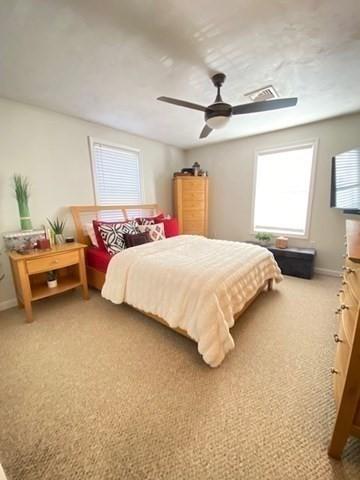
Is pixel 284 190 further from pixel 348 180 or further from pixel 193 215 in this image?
pixel 193 215

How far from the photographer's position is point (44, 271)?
7.82 feet

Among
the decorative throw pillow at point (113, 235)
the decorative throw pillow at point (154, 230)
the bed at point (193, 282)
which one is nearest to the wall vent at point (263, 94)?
the bed at point (193, 282)

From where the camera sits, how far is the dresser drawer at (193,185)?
14.4ft

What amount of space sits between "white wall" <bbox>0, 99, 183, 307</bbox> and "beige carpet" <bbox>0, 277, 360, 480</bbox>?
4.73 ft

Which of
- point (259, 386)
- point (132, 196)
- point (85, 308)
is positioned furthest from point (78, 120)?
point (259, 386)

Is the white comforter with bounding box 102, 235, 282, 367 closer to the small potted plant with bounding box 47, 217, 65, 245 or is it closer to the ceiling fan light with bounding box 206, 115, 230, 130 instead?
the small potted plant with bounding box 47, 217, 65, 245

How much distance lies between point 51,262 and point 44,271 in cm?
13

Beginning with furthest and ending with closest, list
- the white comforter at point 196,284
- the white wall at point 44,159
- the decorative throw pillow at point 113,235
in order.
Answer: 1. the decorative throw pillow at point 113,235
2. the white wall at point 44,159
3. the white comforter at point 196,284

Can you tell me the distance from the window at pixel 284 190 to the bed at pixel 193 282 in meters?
1.57

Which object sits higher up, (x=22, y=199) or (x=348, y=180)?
(x=348, y=180)

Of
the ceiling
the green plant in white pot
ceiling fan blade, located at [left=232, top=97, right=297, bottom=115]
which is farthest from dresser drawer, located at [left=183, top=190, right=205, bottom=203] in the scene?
the green plant in white pot

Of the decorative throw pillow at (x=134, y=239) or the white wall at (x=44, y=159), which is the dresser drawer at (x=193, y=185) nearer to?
the white wall at (x=44, y=159)

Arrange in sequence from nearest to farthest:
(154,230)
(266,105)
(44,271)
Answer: (266,105), (44,271), (154,230)

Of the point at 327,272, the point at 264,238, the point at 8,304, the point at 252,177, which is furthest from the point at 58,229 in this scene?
the point at 327,272
